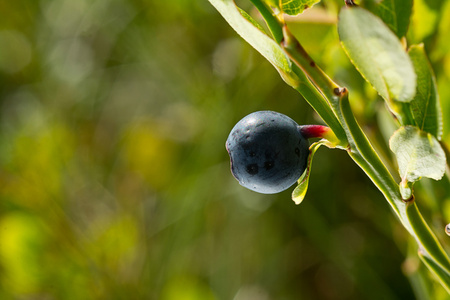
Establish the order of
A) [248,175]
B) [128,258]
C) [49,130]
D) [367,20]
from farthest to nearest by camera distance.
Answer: [49,130] < [128,258] < [248,175] < [367,20]

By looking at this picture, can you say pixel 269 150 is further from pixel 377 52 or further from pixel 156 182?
pixel 156 182

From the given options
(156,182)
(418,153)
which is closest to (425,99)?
(418,153)

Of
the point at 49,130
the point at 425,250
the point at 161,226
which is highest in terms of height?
the point at 425,250

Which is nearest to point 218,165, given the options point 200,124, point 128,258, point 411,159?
point 200,124

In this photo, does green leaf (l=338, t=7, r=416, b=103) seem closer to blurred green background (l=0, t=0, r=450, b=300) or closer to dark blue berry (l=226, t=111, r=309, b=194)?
dark blue berry (l=226, t=111, r=309, b=194)

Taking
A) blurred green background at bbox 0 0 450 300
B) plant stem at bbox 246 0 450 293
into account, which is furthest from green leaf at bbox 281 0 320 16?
blurred green background at bbox 0 0 450 300

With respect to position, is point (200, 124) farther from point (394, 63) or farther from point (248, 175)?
point (394, 63)
